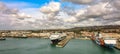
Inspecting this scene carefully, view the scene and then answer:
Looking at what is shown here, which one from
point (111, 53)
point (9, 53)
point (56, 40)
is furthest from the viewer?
point (56, 40)

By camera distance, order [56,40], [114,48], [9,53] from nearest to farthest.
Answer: [9,53], [114,48], [56,40]

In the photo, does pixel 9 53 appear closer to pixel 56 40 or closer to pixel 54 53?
pixel 54 53

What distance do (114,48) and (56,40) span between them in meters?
34.8

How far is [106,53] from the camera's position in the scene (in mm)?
54906

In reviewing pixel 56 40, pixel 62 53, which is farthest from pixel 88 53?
pixel 56 40

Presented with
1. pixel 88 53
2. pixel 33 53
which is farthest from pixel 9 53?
pixel 88 53

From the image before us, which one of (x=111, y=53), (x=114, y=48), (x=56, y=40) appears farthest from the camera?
(x=56, y=40)

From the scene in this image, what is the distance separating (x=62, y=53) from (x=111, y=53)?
13820 mm

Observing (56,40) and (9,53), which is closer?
(9,53)

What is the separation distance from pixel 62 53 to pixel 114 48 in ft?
62.0

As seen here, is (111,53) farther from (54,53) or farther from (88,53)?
(54,53)

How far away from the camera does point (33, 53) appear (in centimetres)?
5647

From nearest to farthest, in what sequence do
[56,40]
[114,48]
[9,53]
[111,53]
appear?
[111,53]
[9,53]
[114,48]
[56,40]

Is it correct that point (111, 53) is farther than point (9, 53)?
No
